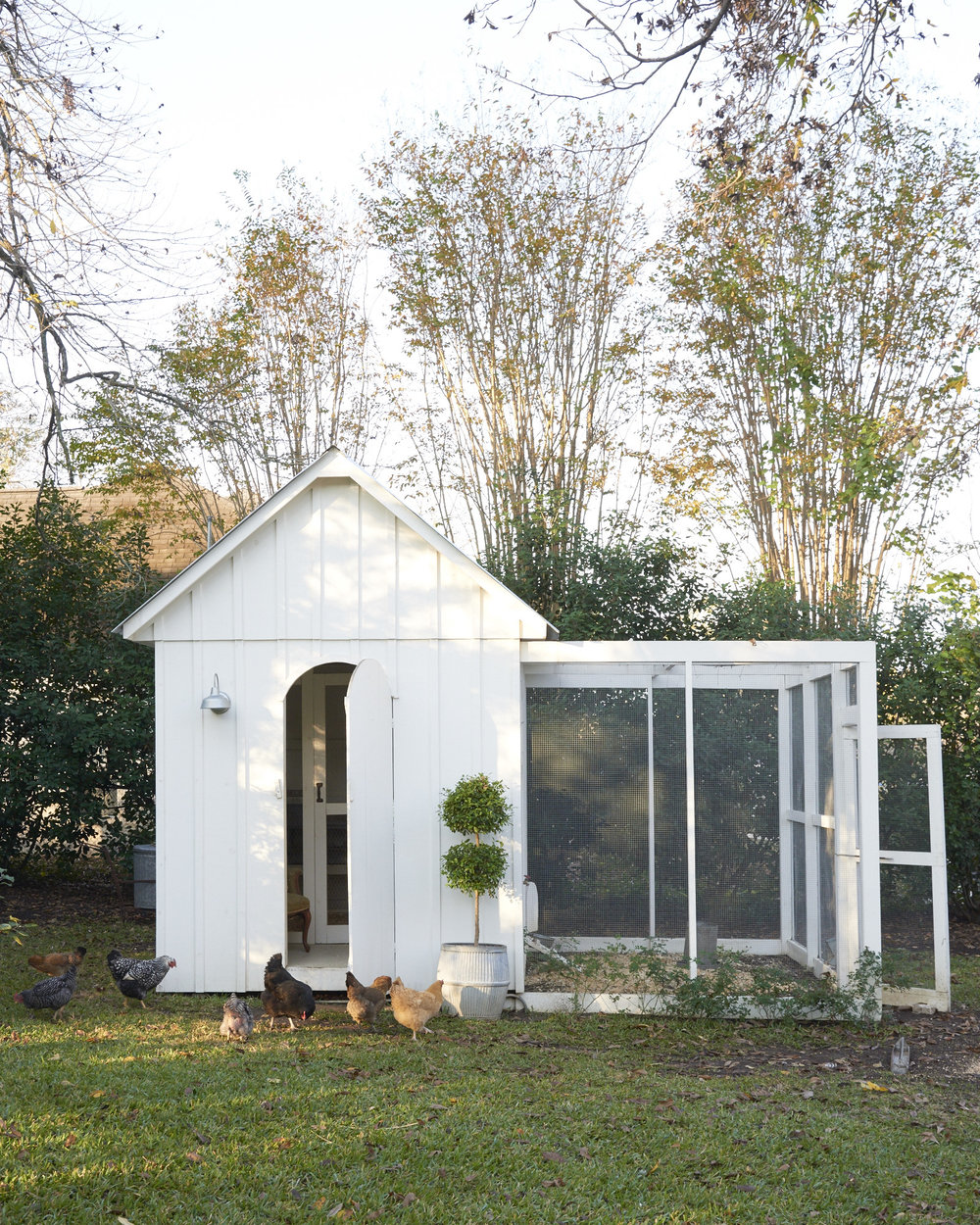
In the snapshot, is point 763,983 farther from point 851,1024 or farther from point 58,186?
point 58,186

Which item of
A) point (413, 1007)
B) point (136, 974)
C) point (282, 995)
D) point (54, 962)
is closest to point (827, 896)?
point (413, 1007)

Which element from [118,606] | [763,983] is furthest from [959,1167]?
[118,606]

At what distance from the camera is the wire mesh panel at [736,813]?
8.54 metres

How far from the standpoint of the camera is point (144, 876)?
11.9m

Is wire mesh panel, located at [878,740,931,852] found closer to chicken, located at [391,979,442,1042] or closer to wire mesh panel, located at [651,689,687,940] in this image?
wire mesh panel, located at [651,689,687,940]

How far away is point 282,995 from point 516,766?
7.88ft

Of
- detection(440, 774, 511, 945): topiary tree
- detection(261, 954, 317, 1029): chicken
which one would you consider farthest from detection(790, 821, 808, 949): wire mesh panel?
detection(261, 954, 317, 1029): chicken

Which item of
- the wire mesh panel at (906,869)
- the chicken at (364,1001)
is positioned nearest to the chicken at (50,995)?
the chicken at (364,1001)

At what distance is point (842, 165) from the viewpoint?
15102 mm

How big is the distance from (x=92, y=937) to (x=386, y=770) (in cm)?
424

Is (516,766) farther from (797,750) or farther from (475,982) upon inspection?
(797,750)

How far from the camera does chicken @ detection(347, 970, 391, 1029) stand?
24.9ft

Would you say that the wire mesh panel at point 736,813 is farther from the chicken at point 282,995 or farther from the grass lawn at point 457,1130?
the chicken at point 282,995

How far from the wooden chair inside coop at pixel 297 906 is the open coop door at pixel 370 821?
71.6 inches
